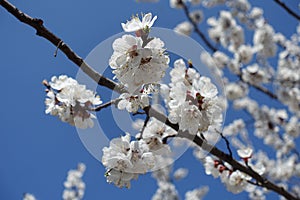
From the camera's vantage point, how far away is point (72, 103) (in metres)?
1.87

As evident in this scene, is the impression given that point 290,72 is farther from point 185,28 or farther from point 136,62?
point 136,62

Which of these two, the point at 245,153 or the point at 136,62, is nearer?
the point at 136,62

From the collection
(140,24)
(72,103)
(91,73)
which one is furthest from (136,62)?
(72,103)

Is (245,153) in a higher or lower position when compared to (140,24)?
lower

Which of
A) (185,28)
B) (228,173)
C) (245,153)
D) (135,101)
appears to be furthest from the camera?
(185,28)

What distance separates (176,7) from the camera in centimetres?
576

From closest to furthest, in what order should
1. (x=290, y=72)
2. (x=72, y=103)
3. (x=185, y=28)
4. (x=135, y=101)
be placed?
(x=135, y=101) → (x=72, y=103) → (x=290, y=72) → (x=185, y=28)

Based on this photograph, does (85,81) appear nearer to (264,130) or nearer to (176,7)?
(176,7)

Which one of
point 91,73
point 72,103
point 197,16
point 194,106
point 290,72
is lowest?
point 194,106

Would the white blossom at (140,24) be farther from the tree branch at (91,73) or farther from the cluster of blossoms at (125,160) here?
the cluster of blossoms at (125,160)

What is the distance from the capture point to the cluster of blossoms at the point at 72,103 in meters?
1.87

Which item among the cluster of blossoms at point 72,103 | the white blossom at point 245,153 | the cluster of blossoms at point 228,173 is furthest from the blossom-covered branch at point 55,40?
the cluster of blossoms at point 228,173

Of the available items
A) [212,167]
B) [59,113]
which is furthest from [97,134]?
[212,167]

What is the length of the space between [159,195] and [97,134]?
5.93 m
